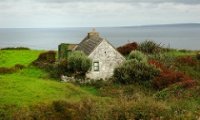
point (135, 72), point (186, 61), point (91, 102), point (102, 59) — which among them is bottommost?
point (91, 102)

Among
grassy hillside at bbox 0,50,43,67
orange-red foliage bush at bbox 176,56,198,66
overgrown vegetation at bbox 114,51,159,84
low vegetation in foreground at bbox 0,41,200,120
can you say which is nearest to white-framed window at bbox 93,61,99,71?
low vegetation in foreground at bbox 0,41,200,120

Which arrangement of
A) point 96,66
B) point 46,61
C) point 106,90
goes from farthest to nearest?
point 46,61, point 96,66, point 106,90

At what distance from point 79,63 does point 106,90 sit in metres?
6.04

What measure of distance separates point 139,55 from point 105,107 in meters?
22.8

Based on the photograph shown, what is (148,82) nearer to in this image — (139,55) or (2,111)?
(139,55)

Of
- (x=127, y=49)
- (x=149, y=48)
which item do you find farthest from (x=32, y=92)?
(x=149, y=48)

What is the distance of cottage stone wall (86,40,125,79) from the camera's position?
4212cm

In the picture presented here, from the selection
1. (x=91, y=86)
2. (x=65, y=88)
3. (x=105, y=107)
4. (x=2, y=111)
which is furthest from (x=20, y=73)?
(x=105, y=107)

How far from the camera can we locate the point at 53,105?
75.7 feet

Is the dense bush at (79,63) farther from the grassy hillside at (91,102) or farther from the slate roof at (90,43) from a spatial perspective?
the grassy hillside at (91,102)

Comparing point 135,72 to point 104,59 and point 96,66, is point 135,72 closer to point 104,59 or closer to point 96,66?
point 104,59

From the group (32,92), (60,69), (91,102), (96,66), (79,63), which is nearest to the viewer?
(91,102)

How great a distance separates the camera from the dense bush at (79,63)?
40581 millimetres

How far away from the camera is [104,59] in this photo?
42344 mm
